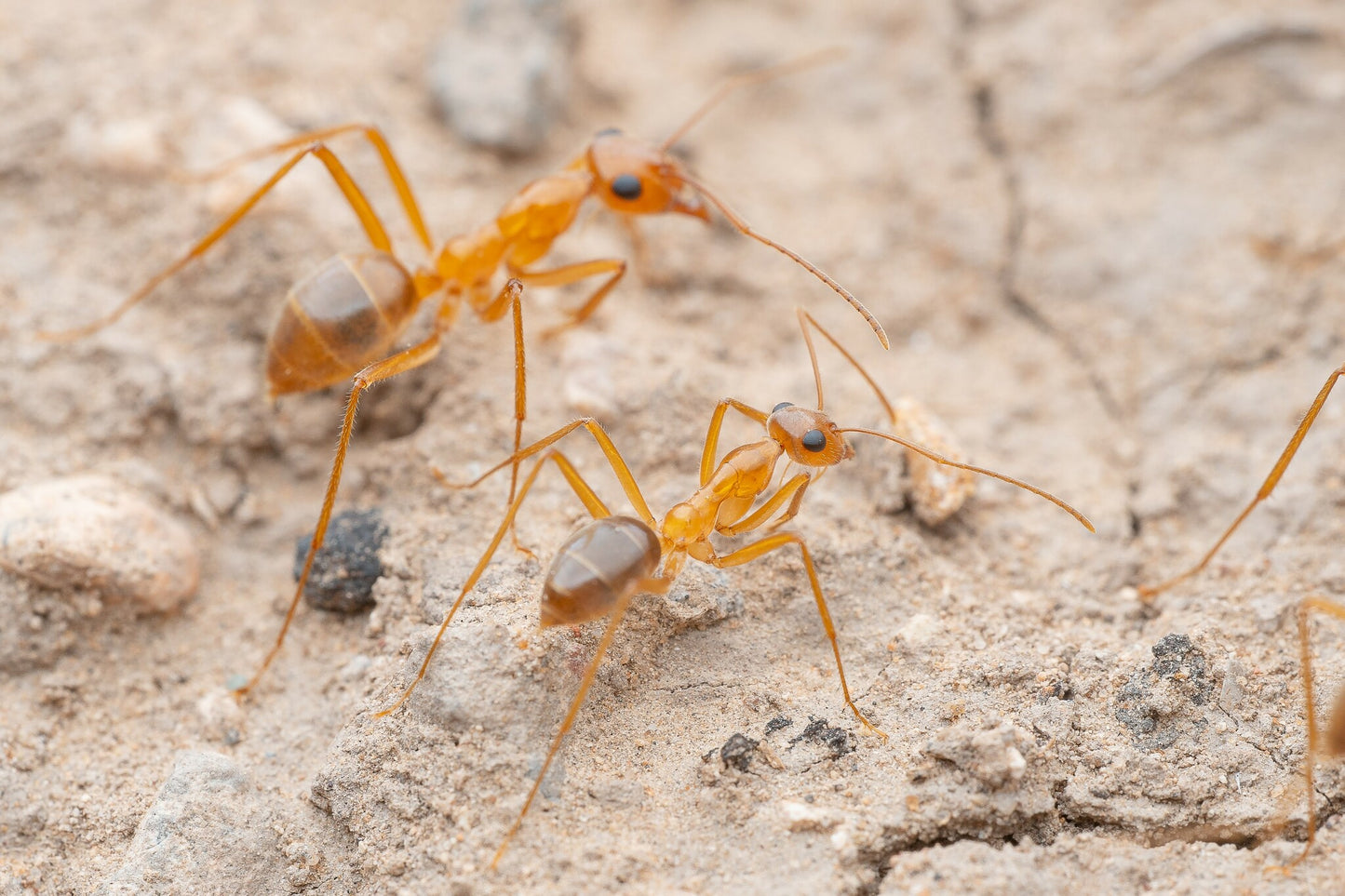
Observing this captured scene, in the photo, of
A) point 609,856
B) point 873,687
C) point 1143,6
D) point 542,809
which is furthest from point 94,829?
point 1143,6

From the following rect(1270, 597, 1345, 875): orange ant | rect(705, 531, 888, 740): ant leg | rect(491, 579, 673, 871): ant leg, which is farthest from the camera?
rect(705, 531, 888, 740): ant leg

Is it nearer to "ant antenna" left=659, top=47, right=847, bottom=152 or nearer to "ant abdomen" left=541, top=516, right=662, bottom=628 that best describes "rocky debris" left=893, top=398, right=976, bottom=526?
"ant abdomen" left=541, top=516, right=662, bottom=628

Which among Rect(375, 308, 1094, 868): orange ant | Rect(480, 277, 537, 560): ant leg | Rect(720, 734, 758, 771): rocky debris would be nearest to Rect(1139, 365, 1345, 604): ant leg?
Rect(375, 308, 1094, 868): orange ant

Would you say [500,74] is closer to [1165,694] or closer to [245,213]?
[245,213]

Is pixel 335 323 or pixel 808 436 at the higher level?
pixel 335 323

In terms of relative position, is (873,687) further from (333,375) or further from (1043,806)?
(333,375)

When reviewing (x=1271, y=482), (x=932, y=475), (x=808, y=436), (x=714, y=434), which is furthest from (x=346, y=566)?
(x=1271, y=482)

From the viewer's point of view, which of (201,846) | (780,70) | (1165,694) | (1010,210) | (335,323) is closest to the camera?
(201,846)
